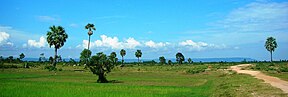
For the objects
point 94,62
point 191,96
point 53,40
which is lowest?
point 191,96

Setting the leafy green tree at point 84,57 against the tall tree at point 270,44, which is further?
the tall tree at point 270,44

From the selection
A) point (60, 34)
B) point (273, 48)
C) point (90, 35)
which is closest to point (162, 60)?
point (273, 48)

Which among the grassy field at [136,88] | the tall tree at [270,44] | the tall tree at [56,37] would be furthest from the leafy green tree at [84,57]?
the tall tree at [270,44]

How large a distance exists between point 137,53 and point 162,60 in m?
24.6

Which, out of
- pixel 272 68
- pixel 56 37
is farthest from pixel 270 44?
pixel 56 37

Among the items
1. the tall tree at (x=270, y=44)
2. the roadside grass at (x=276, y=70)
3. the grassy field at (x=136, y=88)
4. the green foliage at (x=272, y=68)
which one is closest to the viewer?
the grassy field at (x=136, y=88)

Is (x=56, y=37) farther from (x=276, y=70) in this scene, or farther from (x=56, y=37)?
(x=276, y=70)

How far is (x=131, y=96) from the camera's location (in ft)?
87.7

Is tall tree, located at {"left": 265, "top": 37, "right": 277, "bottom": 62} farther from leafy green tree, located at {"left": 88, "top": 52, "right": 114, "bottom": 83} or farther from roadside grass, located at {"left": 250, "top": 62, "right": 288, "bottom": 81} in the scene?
leafy green tree, located at {"left": 88, "top": 52, "right": 114, "bottom": 83}

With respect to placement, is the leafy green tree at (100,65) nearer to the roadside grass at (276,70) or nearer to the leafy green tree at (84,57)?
the leafy green tree at (84,57)

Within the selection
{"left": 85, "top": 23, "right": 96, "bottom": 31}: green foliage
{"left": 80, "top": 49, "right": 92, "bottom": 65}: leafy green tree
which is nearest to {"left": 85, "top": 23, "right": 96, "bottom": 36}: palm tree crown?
{"left": 85, "top": 23, "right": 96, "bottom": 31}: green foliage

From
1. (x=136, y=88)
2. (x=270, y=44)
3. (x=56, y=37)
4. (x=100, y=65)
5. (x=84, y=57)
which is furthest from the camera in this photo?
(x=270, y=44)

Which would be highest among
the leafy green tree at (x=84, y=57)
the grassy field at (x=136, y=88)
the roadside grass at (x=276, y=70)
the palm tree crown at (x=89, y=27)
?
the palm tree crown at (x=89, y=27)

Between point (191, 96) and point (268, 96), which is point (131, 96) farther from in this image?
point (268, 96)
